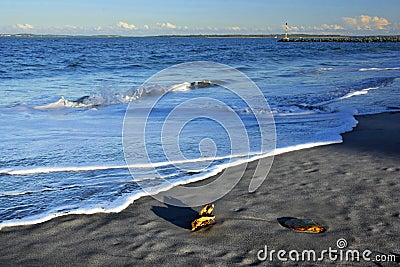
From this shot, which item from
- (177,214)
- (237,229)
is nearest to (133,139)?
(177,214)

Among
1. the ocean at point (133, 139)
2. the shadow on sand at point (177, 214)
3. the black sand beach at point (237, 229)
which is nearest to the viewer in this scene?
the black sand beach at point (237, 229)

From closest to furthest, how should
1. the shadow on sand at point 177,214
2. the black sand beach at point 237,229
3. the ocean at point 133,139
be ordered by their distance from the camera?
the black sand beach at point 237,229
the shadow on sand at point 177,214
the ocean at point 133,139

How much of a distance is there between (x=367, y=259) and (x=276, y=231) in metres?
0.75

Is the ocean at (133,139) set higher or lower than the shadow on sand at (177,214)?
higher

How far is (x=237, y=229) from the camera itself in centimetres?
375

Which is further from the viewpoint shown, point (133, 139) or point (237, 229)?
point (133, 139)

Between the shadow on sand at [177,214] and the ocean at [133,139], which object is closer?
the shadow on sand at [177,214]

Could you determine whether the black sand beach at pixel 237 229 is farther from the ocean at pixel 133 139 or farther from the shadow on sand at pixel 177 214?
the ocean at pixel 133 139

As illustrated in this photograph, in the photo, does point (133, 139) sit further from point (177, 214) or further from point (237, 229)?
point (237, 229)

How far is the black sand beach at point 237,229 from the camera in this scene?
3.30m

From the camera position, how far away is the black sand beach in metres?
3.30

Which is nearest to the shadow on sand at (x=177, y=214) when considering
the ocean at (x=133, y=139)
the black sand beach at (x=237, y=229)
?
the black sand beach at (x=237, y=229)

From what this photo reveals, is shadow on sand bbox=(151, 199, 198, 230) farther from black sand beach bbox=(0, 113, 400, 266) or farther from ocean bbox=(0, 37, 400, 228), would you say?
ocean bbox=(0, 37, 400, 228)

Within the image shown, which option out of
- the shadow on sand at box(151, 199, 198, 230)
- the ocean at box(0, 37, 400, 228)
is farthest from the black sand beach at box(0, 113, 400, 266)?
the ocean at box(0, 37, 400, 228)
